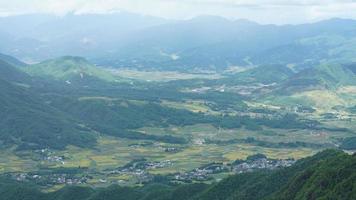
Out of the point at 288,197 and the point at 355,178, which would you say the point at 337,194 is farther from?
the point at 288,197

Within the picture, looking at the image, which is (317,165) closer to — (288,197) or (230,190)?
(288,197)

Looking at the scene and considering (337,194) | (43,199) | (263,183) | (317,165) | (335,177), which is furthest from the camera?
(43,199)

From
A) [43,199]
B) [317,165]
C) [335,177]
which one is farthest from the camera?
[43,199]

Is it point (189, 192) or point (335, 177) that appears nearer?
point (335, 177)

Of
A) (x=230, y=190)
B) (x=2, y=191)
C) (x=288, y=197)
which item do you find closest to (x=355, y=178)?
(x=288, y=197)

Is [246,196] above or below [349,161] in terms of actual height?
below

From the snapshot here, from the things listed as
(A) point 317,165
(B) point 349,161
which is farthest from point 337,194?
(A) point 317,165

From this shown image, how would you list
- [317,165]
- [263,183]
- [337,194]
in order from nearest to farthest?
[337,194] < [317,165] < [263,183]
